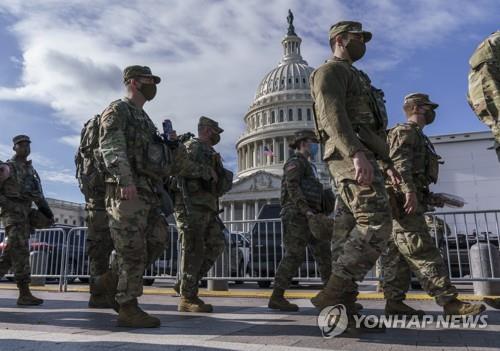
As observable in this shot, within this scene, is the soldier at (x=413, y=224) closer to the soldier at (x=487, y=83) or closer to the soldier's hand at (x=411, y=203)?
the soldier's hand at (x=411, y=203)

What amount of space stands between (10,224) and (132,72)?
8.66ft

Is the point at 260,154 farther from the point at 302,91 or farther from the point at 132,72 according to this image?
the point at 132,72

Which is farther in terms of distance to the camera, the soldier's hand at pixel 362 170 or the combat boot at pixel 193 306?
the combat boot at pixel 193 306

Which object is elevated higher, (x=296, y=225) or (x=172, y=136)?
(x=172, y=136)

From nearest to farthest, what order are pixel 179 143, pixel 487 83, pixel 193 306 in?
pixel 487 83 < pixel 179 143 < pixel 193 306

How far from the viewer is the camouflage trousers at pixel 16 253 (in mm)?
5105

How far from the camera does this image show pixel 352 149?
2723 millimetres

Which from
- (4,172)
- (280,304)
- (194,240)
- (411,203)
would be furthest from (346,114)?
(4,172)

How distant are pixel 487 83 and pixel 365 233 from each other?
3.73 ft

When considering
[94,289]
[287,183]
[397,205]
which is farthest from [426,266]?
[94,289]

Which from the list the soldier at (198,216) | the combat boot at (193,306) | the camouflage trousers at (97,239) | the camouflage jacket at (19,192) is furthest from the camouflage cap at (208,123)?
the camouflage jacket at (19,192)

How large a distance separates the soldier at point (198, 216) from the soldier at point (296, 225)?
2.29 ft

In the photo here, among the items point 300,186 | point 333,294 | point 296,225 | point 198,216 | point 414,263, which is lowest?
point 333,294

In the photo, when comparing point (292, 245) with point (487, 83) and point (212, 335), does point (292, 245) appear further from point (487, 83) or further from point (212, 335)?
point (487, 83)
